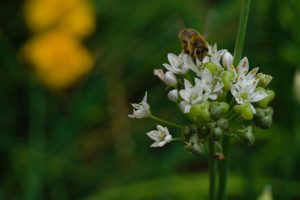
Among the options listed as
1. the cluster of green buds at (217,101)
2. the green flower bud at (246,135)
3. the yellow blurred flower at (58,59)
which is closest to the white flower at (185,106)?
the cluster of green buds at (217,101)

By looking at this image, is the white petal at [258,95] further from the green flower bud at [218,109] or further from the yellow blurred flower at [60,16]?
the yellow blurred flower at [60,16]

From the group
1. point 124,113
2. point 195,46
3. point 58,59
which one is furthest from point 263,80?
point 58,59

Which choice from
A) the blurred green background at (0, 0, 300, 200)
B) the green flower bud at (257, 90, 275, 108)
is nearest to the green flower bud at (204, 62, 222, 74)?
the green flower bud at (257, 90, 275, 108)

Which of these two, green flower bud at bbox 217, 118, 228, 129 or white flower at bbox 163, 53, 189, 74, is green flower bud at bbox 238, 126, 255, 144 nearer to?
green flower bud at bbox 217, 118, 228, 129

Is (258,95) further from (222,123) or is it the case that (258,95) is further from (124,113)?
(124,113)

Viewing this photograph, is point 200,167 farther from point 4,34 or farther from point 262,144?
point 4,34

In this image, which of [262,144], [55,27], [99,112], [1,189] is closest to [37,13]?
[55,27]
